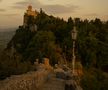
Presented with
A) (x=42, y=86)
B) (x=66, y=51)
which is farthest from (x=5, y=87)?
(x=66, y=51)

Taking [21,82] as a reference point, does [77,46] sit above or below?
below

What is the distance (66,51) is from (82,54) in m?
4.46

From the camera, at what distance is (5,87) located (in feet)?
39.7

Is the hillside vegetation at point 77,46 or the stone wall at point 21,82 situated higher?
the stone wall at point 21,82

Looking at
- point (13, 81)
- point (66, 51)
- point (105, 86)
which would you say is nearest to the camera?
point (13, 81)

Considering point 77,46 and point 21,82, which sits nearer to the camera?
point 21,82

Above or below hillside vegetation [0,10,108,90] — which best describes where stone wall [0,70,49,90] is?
above

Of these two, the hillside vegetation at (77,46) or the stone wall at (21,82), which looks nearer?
the stone wall at (21,82)

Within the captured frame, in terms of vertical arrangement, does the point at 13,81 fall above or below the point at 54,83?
above

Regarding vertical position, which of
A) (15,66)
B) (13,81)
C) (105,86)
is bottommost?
(105,86)

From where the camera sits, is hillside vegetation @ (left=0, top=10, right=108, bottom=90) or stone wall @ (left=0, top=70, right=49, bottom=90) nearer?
stone wall @ (left=0, top=70, right=49, bottom=90)

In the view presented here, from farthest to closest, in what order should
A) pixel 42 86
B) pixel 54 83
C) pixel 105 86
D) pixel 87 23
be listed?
1. pixel 87 23
2. pixel 105 86
3. pixel 54 83
4. pixel 42 86

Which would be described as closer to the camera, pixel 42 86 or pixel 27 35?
pixel 42 86

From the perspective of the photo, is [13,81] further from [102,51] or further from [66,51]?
[102,51]
